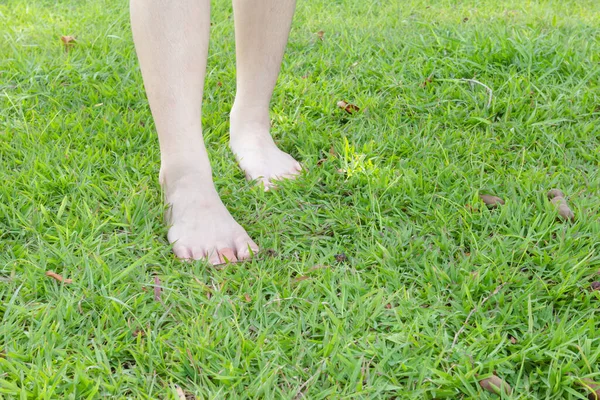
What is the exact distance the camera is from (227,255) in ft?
5.57

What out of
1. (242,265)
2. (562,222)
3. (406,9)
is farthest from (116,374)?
(406,9)

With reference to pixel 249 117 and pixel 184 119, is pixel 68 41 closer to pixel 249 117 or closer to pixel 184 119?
pixel 249 117

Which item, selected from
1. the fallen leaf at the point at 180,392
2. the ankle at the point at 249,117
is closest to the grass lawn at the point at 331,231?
the fallen leaf at the point at 180,392

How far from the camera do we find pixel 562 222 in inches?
70.9

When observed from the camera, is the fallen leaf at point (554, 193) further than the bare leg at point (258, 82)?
No

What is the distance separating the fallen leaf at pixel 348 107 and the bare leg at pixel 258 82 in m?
0.39

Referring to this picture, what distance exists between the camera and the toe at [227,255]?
1685 mm

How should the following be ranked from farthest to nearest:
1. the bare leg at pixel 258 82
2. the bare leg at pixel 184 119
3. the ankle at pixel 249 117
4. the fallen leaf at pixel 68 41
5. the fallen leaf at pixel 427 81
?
the fallen leaf at pixel 68 41 → the fallen leaf at pixel 427 81 → the ankle at pixel 249 117 → the bare leg at pixel 258 82 → the bare leg at pixel 184 119

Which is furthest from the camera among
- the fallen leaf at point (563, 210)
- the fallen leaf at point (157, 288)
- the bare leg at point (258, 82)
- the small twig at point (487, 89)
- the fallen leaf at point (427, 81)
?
the fallen leaf at point (427, 81)

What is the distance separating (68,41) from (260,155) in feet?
4.78

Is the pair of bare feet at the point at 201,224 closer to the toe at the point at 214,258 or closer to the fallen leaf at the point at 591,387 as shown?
the toe at the point at 214,258

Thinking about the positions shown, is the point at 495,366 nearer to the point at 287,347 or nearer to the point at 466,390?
the point at 466,390

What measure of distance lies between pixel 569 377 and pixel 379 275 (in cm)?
50

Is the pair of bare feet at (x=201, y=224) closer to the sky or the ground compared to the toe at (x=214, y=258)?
closer to the sky
